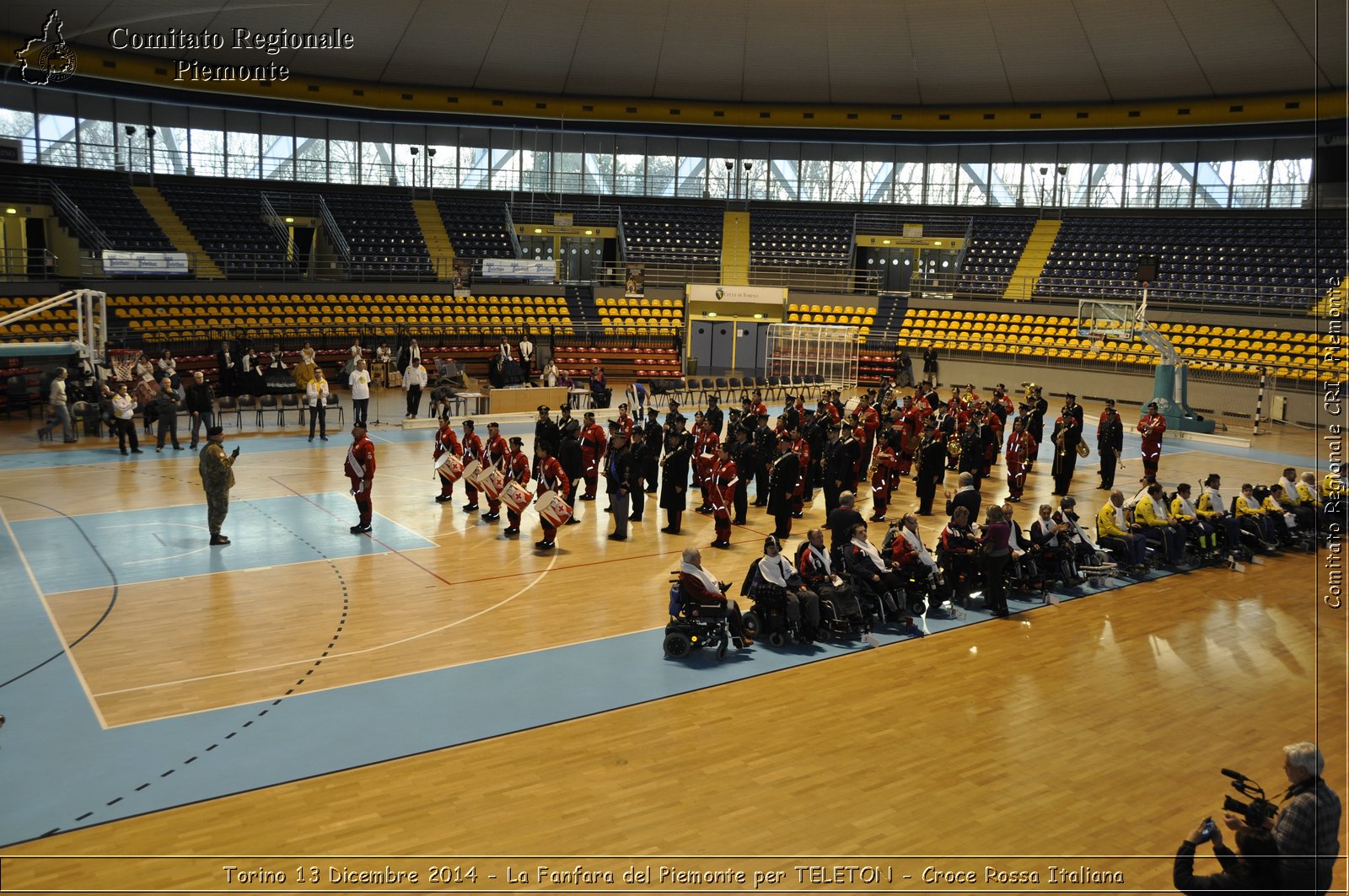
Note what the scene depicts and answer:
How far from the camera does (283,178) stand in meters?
42.0

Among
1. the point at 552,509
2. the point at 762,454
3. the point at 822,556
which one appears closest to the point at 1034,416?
the point at 762,454

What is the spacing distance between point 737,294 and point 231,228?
1909cm

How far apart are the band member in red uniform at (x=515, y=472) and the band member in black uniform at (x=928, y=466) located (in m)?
7.18

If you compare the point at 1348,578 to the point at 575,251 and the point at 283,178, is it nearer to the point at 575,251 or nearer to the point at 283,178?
the point at 575,251

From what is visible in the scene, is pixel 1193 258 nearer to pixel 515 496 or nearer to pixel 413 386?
pixel 413 386

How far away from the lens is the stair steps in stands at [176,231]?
35000 millimetres

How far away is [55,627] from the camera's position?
37.9ft

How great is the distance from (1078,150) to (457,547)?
39088 mm

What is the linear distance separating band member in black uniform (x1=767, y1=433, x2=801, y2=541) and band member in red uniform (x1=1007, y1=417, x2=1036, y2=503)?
5.48 m

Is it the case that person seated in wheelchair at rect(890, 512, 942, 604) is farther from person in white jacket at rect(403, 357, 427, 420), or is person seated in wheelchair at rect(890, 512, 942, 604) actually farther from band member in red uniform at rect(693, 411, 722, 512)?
person in white jacket at rect(403, 357, 427, 420)

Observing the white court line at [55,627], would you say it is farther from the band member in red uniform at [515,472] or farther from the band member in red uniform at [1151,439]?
the band member in red uniform at [1151,439]

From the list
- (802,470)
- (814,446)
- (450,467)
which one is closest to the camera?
(450,467)

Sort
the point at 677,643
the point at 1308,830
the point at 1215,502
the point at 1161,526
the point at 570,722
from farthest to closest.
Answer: the point at 1215,502, the point at 1161,526, the point at 677,643, the point at 570,722, the point at 1308,830

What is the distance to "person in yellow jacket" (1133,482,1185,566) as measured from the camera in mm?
15664
